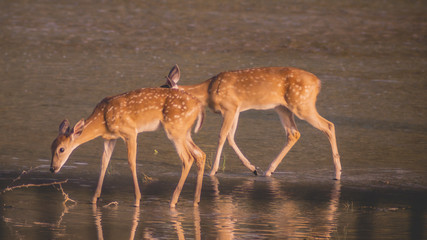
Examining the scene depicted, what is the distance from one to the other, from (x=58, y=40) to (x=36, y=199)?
48.1 feet

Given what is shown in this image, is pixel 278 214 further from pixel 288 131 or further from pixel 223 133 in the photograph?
pixel 288 131

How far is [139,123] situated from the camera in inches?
443

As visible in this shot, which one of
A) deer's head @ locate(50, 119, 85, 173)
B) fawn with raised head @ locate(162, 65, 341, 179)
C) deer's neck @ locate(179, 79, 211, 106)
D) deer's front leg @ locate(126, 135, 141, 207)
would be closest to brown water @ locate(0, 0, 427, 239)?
deer's front leg @ locate(126, 135, 141, 207)

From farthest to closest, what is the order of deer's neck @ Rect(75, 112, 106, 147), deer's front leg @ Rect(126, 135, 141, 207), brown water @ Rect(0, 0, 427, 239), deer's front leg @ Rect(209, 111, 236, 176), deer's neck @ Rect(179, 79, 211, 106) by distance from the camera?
1. deer's neck @ Rect(179, 79, 211, 106)
2. deer's front leg @ Rect(209, 111, 236, 176)
3. deer's neck @ Rect(75, 112, 106, 147)
4. deer's front leg @ Rect(126, 135, 141, 207)
5. brown water @ Rect(0, 0, 427, 239)

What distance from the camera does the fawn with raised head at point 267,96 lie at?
44.0 ft

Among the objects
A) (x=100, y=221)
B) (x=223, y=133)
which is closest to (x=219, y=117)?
(x=223, y=133)

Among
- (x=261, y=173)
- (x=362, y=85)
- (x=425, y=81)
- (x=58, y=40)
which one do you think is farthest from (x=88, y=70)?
(x=261, y=173)

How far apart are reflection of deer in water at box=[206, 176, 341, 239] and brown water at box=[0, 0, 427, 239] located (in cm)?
2

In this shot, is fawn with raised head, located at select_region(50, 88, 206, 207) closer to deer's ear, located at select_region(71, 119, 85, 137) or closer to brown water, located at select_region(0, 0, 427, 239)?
deer's ear, located at select_region(71, 119, 85, 137)

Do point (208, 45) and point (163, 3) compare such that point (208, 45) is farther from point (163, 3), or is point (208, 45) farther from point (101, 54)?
point (163, 3)

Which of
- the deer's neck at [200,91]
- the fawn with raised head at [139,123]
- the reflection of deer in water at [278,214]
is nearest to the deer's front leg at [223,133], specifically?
the deer's neck at [200,91]

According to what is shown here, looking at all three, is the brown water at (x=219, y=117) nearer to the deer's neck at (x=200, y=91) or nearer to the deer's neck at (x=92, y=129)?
the deer's neck at (x=92, y=129)

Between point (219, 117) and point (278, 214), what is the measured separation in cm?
680

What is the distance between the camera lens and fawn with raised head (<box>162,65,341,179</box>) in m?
13.4
